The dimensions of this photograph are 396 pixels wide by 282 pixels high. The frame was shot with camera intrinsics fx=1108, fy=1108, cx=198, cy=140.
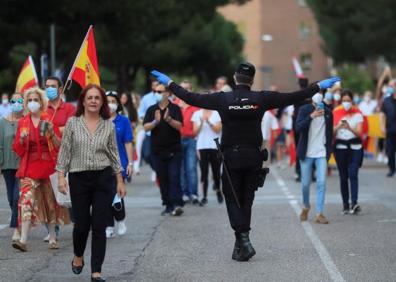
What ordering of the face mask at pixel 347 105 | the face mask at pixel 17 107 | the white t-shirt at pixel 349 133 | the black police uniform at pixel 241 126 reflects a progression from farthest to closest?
1. the face mask at pixel 347 105
2. the white t-shirt at pixel 349 133
3. the face mask at pixel 17 107
4. the black police uniform at pixel 241 126

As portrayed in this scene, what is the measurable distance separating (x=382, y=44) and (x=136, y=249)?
162ft

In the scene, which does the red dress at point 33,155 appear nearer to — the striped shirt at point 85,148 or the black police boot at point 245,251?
the striped shirt at point 85,148

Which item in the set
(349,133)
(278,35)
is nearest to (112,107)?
(349,133)

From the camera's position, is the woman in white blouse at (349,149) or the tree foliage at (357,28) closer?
the woman in white blouse at (349,149)

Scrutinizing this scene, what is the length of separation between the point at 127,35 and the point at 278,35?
63071 millimetres

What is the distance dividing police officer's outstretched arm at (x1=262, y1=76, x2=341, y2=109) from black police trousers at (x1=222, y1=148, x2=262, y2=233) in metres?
0.54

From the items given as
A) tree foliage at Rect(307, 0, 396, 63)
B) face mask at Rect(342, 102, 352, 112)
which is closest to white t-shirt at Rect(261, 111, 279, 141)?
face mask at Rect(342, 102, 352, 112)

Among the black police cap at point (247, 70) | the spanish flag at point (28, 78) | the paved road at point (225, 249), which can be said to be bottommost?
the paved road at point (225, 249)

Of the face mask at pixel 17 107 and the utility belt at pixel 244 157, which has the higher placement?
the face mask at pixel 17 107

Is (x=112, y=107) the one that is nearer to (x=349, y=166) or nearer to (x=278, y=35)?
(x=349, y=166)

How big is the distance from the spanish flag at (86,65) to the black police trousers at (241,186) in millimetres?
2076

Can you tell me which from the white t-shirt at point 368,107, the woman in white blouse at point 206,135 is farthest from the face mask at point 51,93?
the white t-shirt at point 368,107

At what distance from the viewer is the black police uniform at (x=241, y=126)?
427 inches

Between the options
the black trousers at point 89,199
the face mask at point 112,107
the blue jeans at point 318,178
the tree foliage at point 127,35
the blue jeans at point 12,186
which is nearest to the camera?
the black trousers at point 89,199
